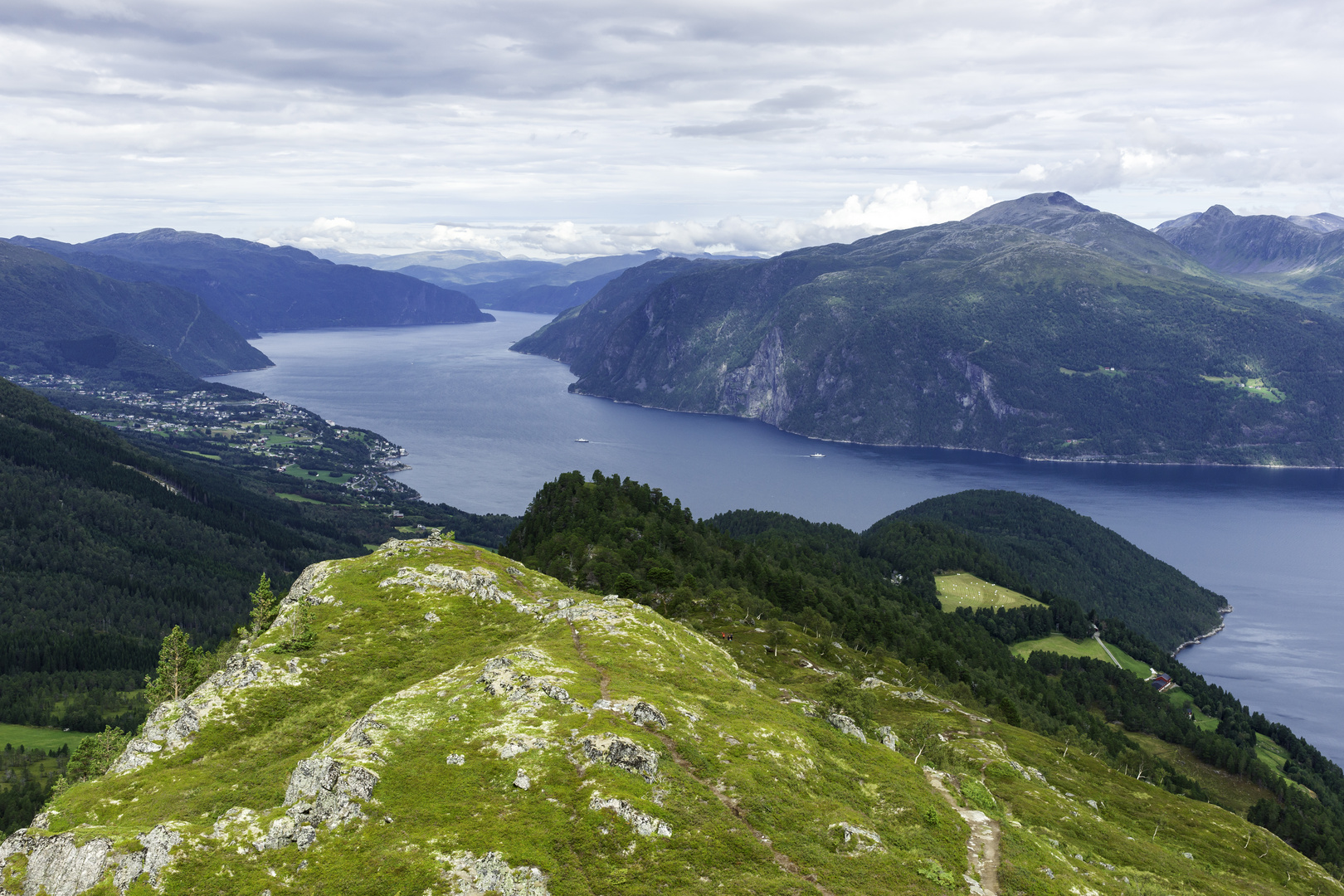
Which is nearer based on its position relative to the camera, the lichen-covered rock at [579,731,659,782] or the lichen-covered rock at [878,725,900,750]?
the lichen-covered rock at [579,731,659,782]

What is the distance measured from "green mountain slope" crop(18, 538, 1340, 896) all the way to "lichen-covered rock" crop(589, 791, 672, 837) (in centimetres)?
12

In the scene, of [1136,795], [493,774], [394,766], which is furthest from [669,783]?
[1136,795]

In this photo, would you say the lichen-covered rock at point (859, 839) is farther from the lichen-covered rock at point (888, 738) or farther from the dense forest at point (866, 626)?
the dense forest at point (866, 626)

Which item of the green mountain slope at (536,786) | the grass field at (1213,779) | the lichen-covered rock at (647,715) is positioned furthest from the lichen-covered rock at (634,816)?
the grass field at (1213,779)

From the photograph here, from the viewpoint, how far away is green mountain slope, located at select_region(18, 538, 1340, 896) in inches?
1780

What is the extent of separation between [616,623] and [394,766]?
116 feet

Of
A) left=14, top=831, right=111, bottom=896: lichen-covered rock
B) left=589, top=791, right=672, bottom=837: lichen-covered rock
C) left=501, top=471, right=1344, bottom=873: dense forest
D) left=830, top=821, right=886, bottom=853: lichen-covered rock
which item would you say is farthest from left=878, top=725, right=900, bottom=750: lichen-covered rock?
left=14, top=831, right=111, bottom=896: lichen-covered rock

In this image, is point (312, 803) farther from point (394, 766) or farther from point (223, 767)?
point (223, 767)

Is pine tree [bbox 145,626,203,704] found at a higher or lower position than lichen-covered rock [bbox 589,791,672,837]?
lower

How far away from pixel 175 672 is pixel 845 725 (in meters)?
76.8

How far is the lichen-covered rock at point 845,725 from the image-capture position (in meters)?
77.0

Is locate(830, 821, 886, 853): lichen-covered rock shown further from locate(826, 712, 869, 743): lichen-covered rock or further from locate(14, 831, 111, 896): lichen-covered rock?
locate(14, 831, 111, 896): lichen-covered rock

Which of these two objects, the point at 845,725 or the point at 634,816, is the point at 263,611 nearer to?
the point at 634,816

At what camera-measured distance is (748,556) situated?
600 feet
